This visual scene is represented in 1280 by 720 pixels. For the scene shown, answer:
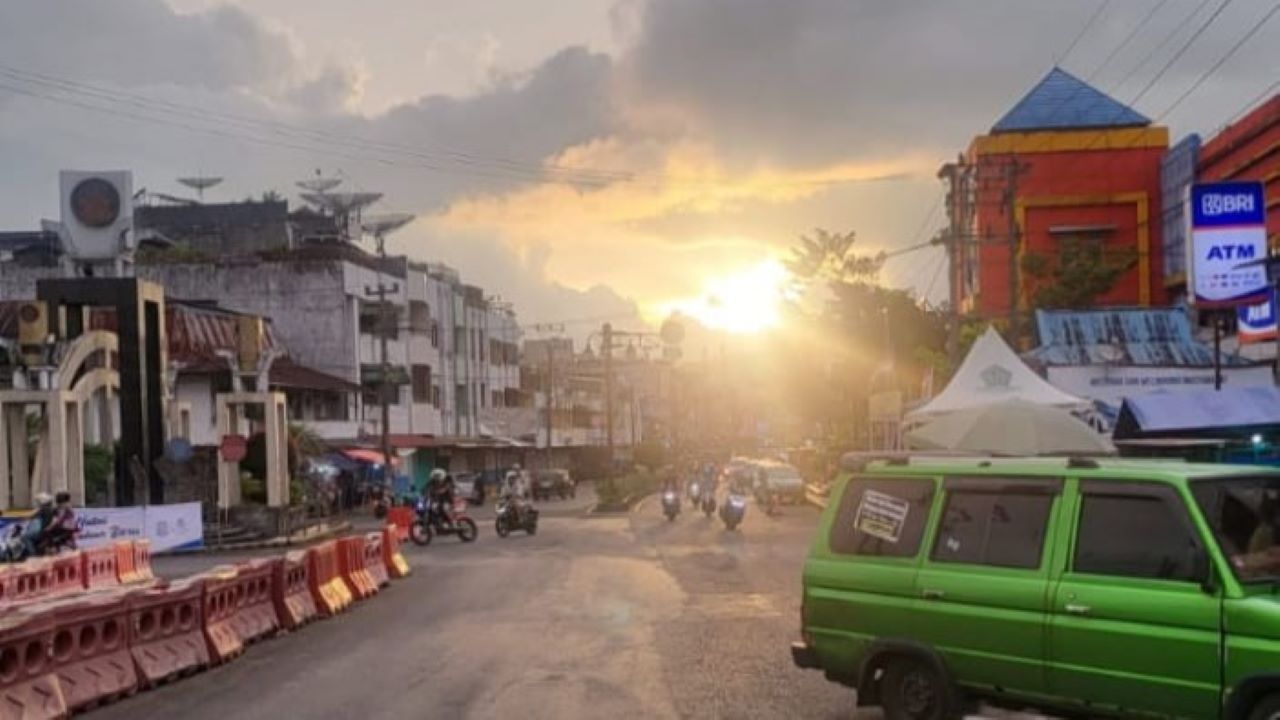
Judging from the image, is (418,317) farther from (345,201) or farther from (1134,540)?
(1134,540)

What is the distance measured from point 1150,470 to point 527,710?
16.8ft

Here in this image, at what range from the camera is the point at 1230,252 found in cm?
2516

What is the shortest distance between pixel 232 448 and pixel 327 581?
63.0ft

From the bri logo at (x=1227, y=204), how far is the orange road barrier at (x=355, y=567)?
56.1ft

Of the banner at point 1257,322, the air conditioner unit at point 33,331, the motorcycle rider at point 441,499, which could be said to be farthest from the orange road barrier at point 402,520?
the banner at point 1257,322

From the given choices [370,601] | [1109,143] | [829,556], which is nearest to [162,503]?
[370,601]

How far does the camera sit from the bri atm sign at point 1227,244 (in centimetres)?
2456

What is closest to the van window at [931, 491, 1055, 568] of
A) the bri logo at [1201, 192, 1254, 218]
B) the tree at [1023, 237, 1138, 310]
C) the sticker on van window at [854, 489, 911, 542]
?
the sticker on van window at [854, 489, 911, 542]

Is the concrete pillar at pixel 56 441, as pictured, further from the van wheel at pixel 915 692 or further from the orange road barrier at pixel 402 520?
the van wheel at pixel 915 692

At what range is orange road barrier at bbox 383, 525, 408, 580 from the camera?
2323cm

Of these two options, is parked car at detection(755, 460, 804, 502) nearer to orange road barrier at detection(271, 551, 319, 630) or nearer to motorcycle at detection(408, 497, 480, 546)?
motorcycle at detection(408, 497, 480, 546)

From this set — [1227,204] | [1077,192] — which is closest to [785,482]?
[1077,192]

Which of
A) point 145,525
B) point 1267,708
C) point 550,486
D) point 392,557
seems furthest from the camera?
point 550,486

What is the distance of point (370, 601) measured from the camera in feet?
64.8
